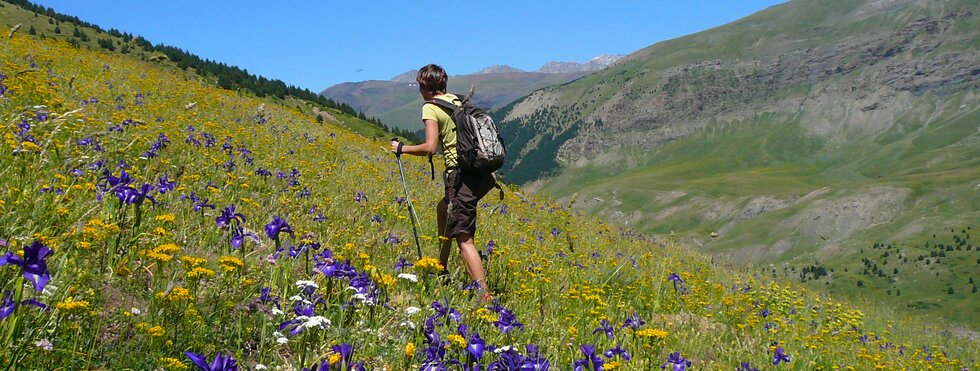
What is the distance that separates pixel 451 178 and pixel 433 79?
102 cm

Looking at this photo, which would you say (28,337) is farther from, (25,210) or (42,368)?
(25,210)

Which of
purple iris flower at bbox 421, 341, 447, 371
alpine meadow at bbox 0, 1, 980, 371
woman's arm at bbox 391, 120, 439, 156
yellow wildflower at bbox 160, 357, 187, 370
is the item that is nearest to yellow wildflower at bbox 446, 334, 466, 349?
alpine meadow at bbox 0, 1, 980, 371

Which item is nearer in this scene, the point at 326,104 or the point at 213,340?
the point at 213,340

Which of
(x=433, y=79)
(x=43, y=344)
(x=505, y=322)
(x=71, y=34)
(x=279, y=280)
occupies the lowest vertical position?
(x=505, y=322)

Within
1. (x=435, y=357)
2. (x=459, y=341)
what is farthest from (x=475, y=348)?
(x=435, y=357)

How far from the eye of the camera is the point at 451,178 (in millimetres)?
6762

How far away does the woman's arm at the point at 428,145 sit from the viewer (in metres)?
6.33

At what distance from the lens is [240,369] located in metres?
3.45

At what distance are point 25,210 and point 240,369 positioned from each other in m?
1.98

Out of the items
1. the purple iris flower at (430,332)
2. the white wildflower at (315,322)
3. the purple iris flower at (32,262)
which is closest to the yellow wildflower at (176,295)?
the white wildflower at (315,322)

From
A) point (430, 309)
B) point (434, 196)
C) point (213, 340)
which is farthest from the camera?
point (434, 196)

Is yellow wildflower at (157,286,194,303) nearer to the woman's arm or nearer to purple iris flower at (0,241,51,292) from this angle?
purple iris flower at (0,241,51,292)

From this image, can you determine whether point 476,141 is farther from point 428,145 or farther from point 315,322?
point 315,322

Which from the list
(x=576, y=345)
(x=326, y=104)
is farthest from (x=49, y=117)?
(x=326, y=104)
